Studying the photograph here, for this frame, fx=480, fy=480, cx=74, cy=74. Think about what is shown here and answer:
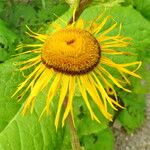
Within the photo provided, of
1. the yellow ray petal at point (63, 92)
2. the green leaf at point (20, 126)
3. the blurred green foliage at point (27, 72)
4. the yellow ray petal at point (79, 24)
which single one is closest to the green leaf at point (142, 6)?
the blurred green foliage at point (27, 72)

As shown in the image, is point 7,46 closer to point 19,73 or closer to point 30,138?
point 19,73

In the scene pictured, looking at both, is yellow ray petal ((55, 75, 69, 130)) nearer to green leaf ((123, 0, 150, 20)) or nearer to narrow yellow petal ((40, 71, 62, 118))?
narrow yellow petal ((40, 71, 62, 118))

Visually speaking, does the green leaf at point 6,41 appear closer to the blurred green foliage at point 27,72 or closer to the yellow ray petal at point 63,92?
the blurred green foliage at point 27,72

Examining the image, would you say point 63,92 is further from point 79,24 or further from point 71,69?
point 79,24

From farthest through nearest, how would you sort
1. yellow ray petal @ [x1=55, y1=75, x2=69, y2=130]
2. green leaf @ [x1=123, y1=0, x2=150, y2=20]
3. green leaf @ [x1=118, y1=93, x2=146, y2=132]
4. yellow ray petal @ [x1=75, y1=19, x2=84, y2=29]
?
green leaf @ [x1=118, y1=93, x2=146, y2=132] → green leaf @ [x1=123, y1=0, x2=150, y2=20] → yellow ray petal @ [x1=75, y1=19, x2=84, y2=29] → yellow ray petal @ [x1=55, y1=75, x2=69, y2=130]

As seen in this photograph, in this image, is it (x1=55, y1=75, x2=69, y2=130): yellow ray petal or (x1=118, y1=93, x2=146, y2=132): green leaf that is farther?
(x1=118, y1=93, x2=146, y2=132): green leaf

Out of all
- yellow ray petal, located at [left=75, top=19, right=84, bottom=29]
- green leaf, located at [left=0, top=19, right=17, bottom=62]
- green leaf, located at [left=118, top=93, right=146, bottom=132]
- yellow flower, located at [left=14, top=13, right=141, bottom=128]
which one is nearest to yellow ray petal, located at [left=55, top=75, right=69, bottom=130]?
yellow flower, located at [left=14, top=13, right=141, bottom=128]
